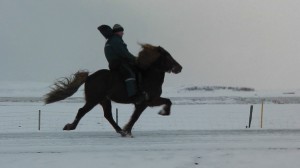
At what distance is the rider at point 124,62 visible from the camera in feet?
30.4

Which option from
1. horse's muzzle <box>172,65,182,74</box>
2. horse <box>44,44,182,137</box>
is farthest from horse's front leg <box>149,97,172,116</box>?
horse's muzzle <box>172,65,182,74</box>

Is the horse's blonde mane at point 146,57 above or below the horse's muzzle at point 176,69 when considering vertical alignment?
above

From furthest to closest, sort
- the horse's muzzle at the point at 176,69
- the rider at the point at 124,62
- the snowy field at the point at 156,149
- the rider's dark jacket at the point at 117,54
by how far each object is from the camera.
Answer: the horse's muzzle at the point at 176,69
the rider's dark jacket at the point at 117,54
the rider at the point at 124,62
the snowy field at the point at 156,149

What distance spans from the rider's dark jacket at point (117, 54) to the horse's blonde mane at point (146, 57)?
144mm

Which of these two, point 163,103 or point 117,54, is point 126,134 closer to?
point 163,103

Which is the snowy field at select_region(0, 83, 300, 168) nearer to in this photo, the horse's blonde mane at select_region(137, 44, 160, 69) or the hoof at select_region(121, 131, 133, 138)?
the hoof at select_region(121, 131, 133, 138)

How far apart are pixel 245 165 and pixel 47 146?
3.26 metres

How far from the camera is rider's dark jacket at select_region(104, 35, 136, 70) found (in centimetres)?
939

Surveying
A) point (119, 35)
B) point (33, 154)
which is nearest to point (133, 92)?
point (119, 35)

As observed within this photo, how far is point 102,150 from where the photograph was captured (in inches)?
289

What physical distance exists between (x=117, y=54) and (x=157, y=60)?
2.69 feet

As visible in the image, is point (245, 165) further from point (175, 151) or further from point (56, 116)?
point (56, 116)

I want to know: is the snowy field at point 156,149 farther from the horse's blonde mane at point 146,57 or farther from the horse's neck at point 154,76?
the horse's blonde mane at point 146,57

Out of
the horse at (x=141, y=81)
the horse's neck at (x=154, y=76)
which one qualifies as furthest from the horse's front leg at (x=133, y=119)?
the horse's neck at (x=154, y=76)
